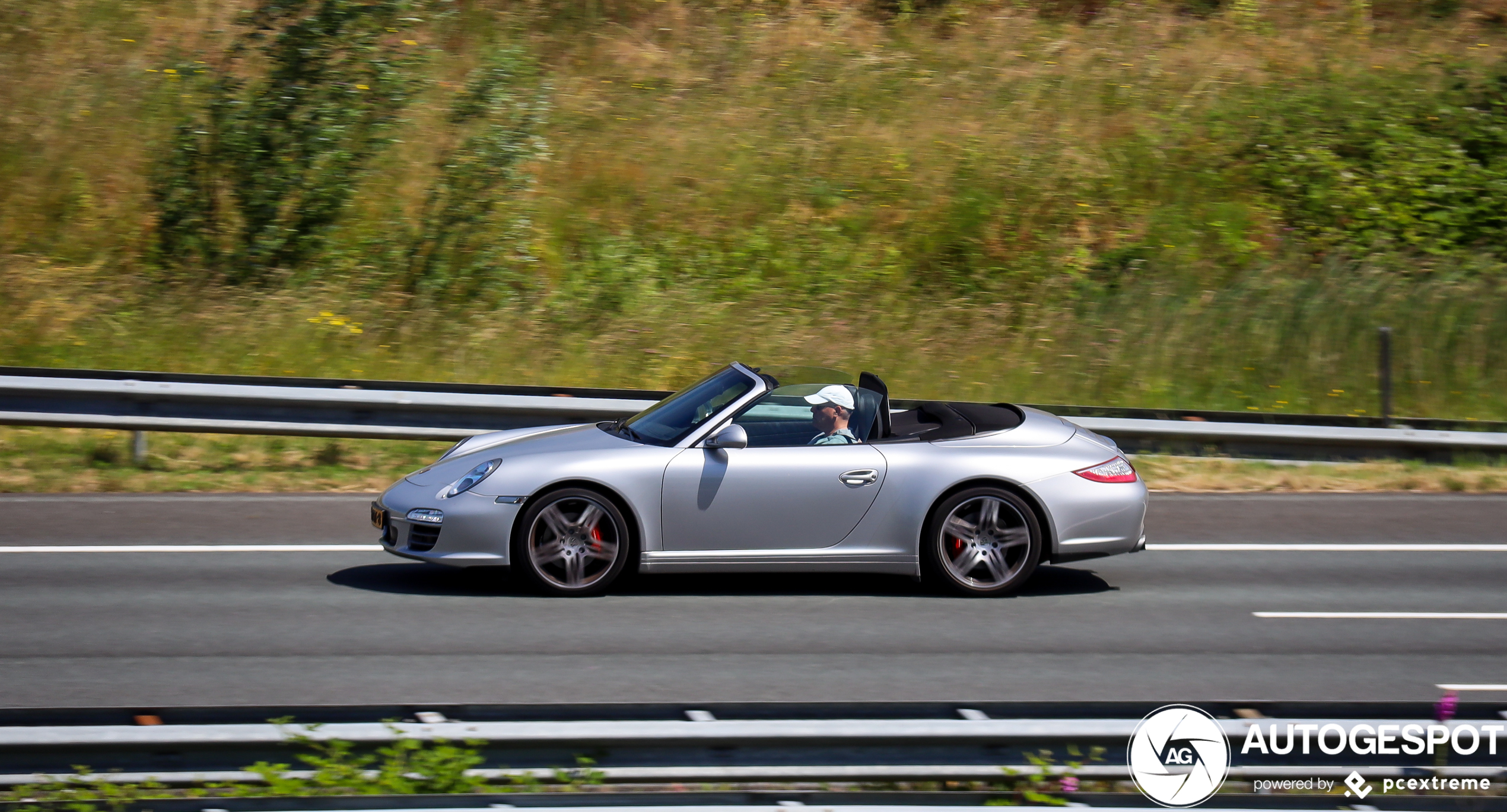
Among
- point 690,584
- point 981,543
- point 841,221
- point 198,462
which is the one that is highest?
point 841,221

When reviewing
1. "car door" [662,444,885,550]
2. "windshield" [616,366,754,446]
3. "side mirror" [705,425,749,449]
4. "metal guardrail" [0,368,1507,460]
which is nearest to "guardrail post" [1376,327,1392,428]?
"metal guardrail" [0,368,1507,460]

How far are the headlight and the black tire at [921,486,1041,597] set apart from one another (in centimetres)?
233

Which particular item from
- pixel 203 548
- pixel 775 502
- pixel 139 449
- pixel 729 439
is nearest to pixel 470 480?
pixel 729 439

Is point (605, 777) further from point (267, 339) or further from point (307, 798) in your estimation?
point (267, 339)

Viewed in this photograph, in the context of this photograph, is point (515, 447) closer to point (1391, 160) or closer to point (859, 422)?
point (859, 422)

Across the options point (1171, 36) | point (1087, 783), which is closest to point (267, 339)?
point (1087, 783)

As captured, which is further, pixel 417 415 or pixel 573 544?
pixel 417 415

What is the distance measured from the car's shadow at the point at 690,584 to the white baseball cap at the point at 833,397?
1004 mm

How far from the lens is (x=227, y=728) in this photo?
395 centimetres

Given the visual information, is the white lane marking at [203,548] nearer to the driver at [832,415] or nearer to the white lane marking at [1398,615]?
the driver at [832,415]

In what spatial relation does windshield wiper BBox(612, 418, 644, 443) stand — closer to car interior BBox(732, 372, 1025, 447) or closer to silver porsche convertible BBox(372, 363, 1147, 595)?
silver porsche convertible BBox(372, 363, 1147, 595)

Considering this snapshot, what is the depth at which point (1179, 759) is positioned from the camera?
397 centimetres

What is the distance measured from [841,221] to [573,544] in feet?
31.4

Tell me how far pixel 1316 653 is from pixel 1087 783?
2.83 m
